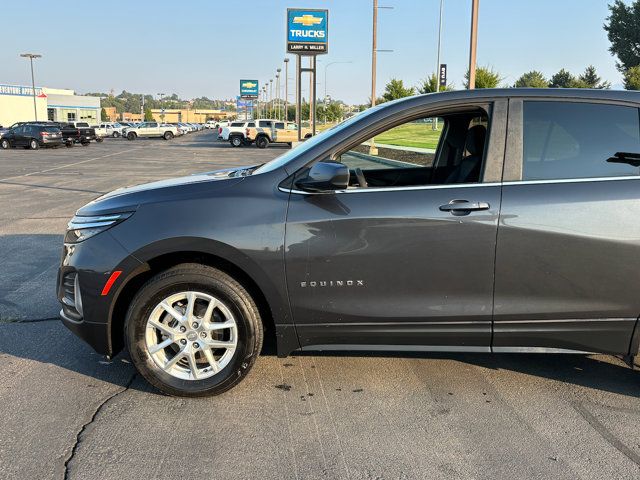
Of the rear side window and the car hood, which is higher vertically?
the rear side window

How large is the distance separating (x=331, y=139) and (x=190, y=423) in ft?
6.16

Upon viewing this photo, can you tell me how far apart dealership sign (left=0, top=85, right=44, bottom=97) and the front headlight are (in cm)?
8200

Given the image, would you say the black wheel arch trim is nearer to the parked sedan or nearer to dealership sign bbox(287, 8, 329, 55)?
dealership sign bbox(287, 8, 329, 55)

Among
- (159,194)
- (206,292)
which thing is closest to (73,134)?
(159,194)

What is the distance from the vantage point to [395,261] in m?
3.27

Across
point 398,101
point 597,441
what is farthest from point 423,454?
point 398,101

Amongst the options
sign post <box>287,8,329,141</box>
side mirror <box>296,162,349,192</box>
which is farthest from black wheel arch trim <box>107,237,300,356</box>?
sign post <box>287,8,329,141</box>

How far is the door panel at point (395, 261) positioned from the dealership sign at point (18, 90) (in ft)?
272

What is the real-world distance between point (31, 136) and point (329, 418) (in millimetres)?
37768

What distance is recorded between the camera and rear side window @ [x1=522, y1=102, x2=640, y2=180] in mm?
3340

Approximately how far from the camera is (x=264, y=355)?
13.6ft

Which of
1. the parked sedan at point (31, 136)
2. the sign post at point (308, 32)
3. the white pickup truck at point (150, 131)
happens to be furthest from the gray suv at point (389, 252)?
the white pickup truck at point (150, 131)

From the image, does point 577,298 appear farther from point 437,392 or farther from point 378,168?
point 378,168

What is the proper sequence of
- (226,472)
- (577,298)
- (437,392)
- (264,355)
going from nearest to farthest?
1. (226,472)
2. (577,298)
3. (437,392)
4. (264,355)
